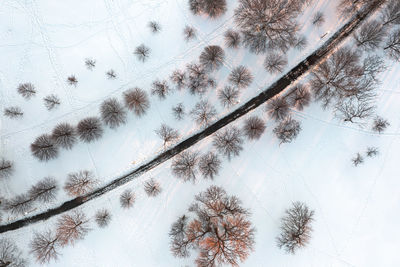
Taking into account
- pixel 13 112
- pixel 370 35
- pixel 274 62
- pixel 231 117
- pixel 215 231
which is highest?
pixel 13 112

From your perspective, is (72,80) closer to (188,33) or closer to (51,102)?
(51,102)

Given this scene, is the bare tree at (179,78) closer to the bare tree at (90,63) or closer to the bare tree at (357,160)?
the bare tree at (90,63)

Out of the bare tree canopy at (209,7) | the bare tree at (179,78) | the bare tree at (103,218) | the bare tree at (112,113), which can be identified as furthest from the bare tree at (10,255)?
the bare tree canopy at (209,7)

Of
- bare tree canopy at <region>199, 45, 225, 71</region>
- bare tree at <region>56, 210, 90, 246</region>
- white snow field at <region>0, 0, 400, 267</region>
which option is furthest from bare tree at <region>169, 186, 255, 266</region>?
bare tree canopy at <region>199, 45, 225, 71</region>

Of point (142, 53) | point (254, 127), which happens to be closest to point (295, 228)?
point (254, 127)

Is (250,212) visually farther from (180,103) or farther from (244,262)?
(180,103)
